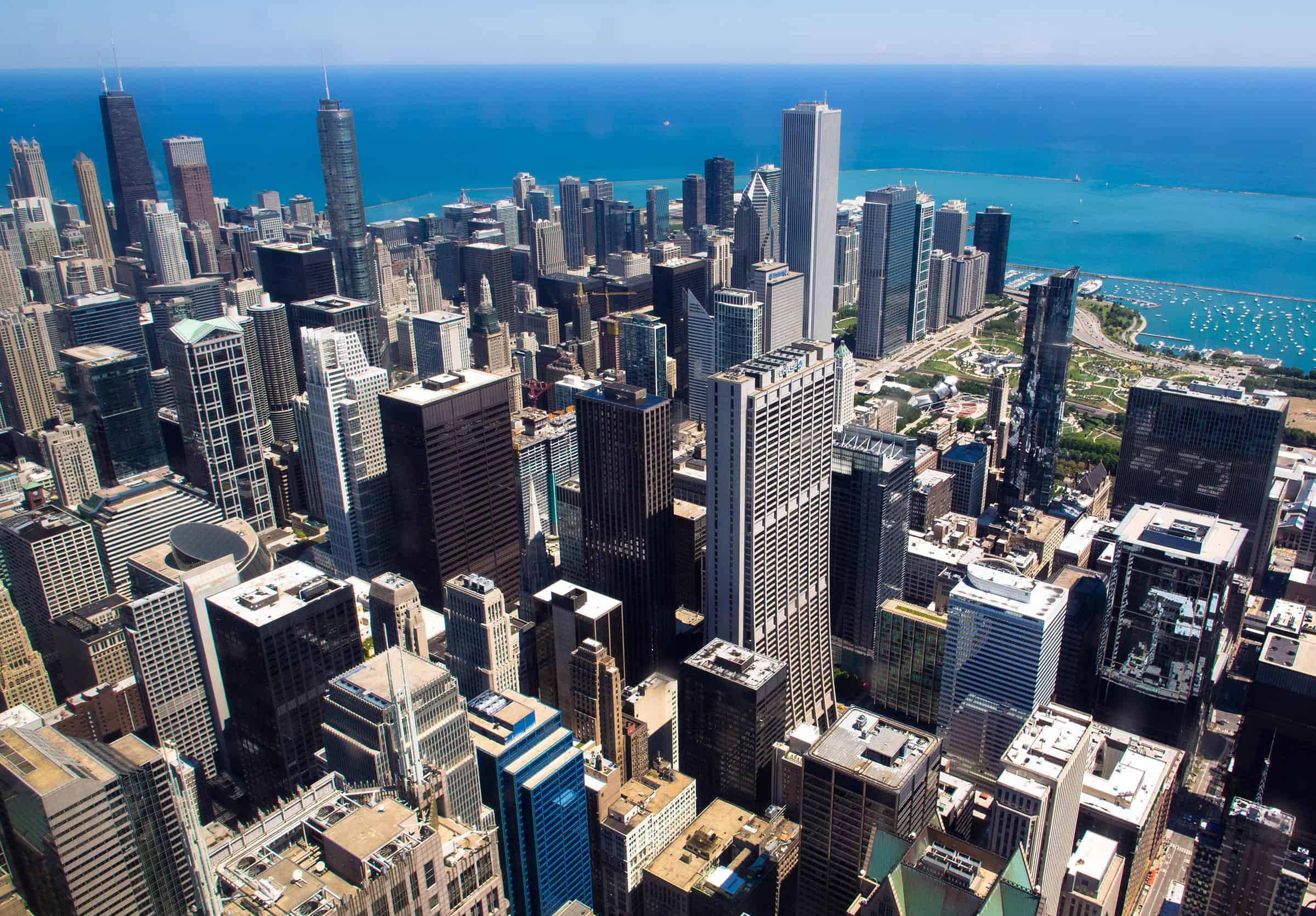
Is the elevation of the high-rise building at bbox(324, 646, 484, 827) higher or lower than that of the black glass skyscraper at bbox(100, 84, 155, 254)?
lower

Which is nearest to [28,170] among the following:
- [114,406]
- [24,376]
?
[24,376]

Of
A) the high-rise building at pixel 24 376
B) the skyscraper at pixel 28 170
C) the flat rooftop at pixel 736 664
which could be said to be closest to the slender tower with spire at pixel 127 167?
the skyscraper at pixel 28 170

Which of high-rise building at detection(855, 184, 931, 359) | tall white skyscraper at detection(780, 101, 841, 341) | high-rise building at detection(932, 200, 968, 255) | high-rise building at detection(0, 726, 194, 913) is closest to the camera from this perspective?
high-rise building at detection(0, 726, 194, 913)

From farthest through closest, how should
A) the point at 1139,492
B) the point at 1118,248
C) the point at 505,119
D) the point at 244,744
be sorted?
the point at 505,119 < the point at 1118,248 < the point at 1139,492 < the point at 244,744

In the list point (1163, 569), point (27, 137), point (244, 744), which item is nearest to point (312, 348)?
point (244, 744)

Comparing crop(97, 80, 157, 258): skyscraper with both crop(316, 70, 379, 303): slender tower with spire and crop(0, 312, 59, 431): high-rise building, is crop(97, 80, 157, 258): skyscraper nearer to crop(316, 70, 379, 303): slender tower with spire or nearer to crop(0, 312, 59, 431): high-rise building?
crop(316, 70, 379, 303): slender tower with spire

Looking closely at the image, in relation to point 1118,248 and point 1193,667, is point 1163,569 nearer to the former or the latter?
point 1193,667

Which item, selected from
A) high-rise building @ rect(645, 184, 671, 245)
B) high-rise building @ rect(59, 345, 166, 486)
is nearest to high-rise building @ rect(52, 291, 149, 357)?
high-rise building @ rect(59, 345, 166, 486)

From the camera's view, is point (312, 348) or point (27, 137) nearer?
point (312, 348)
